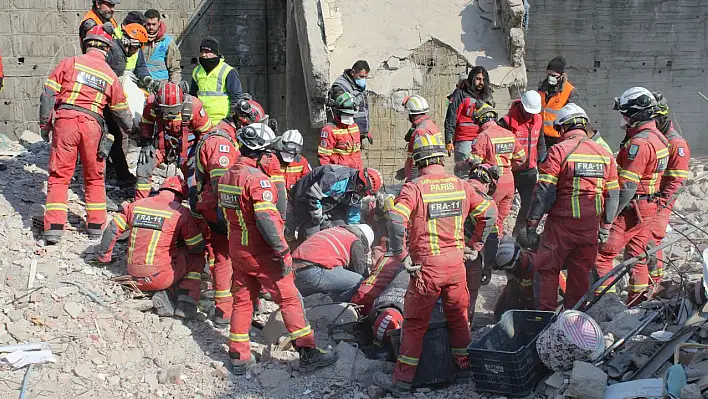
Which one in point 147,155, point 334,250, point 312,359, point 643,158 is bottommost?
point 312,359

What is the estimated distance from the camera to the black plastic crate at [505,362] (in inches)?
236

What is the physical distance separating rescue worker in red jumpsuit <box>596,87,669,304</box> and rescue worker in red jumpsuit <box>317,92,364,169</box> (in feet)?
9.86

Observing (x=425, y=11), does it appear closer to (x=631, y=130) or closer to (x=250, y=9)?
(x=250, y=9)

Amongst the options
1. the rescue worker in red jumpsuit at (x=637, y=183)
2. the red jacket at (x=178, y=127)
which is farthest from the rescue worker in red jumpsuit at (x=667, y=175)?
Answer: the red jacket at (x=178, y=127)

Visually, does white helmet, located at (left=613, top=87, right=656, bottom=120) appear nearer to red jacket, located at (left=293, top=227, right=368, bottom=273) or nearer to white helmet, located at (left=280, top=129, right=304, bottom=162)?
red jacket, located at (left=293, top=227, right=368, bottom=273)

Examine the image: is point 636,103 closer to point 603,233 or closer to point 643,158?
point 643,158

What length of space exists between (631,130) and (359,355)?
3.52 meters

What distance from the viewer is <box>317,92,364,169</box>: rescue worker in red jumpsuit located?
941cm

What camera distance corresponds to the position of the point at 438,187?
6.41 m

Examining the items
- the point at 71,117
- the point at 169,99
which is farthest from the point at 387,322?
the point at 71,117

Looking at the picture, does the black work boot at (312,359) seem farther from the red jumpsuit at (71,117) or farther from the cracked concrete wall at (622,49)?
the cracked concrete wall at (622,49)

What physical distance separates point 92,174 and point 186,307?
1.85 m

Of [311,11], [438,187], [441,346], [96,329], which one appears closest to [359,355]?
[441,346]

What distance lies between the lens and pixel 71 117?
8.23m
